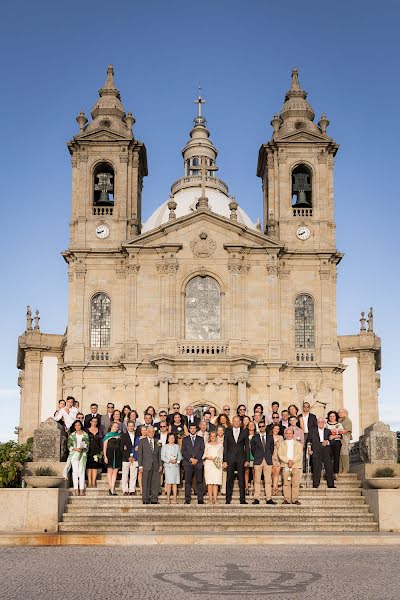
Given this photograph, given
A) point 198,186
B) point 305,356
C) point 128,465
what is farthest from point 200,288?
point 198,186

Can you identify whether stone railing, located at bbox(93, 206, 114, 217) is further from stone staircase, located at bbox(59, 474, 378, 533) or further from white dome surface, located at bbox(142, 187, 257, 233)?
stone staircase, located at bbox(59, 474, 378, 533)

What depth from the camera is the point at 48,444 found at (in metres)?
17.6

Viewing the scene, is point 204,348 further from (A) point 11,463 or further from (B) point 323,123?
(A) point 11,463

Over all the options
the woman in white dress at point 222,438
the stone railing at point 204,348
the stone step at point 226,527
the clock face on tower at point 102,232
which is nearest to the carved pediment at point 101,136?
the clock face on tower at point 102,232

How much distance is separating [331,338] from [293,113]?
403 inches

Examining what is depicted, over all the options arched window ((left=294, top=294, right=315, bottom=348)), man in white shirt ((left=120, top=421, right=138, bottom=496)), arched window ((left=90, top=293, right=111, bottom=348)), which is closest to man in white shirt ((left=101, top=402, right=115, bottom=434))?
man in white shirt ((left=120, top=421, right=138, bottom=496))

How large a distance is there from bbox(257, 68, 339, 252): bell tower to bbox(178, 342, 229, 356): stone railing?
528 centimetres

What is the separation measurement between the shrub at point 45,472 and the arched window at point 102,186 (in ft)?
74.5

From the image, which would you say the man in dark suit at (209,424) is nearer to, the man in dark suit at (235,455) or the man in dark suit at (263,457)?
the man in dark suit at (235,455)

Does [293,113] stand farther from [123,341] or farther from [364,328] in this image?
[123,341]

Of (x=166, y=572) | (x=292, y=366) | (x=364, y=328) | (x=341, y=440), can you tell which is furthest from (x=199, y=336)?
(x=166, y=572)

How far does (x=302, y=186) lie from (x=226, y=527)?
24958 millimetres

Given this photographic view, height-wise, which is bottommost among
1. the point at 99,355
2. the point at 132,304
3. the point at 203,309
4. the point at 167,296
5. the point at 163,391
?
the point at 163,391

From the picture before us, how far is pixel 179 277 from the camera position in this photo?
36.6 meters
